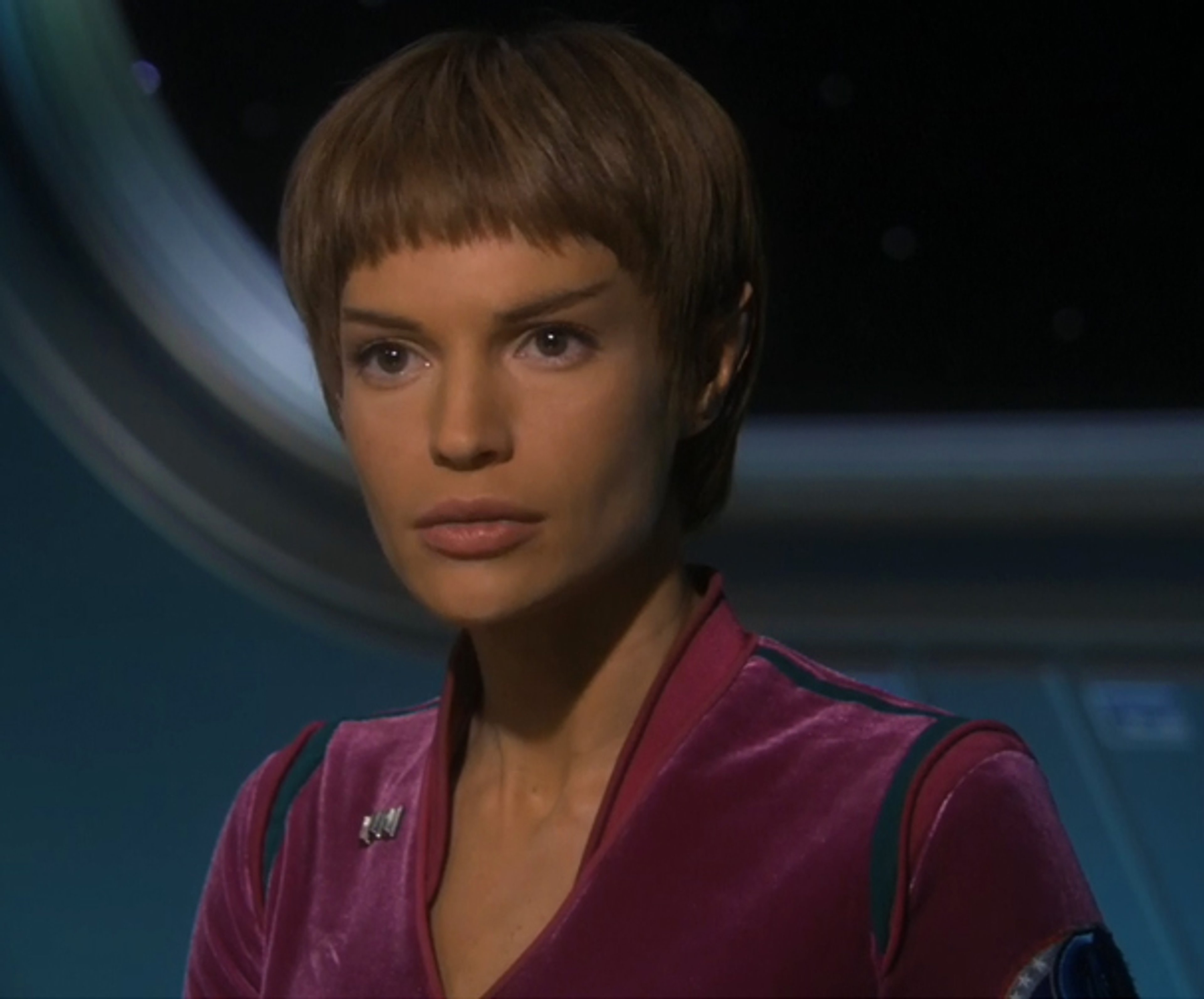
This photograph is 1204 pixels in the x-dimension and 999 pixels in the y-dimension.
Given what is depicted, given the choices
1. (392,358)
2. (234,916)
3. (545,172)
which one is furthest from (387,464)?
(234,916)

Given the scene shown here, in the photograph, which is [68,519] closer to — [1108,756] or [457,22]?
[457,22]

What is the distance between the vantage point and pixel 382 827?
1.01 m

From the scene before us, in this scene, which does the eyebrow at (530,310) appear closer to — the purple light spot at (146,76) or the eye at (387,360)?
the eye at (387,360)

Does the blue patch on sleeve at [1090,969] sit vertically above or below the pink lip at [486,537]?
below

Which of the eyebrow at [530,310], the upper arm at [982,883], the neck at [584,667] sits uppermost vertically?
the eyebrow at [530,310]

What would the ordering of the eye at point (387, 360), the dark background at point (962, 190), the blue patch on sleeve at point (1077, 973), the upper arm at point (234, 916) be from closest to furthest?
the blue patch on sleeve at point (1077, 973) < the eye at point (387, 360) < the upper arm at point (234, 916) < the dark background at point (962, 190)

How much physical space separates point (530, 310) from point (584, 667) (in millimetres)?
190

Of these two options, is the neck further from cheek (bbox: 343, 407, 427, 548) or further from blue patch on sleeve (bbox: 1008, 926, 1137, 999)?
blue patch on sleeve (bbox: 1008, 926, 1137, 999)


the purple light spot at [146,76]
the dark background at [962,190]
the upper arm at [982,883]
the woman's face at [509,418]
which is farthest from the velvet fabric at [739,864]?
the purple light spot at [146,76]

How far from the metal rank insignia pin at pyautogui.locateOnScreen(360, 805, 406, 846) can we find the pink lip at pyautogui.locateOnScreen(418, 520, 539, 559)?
190mm

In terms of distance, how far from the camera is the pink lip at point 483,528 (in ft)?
2.89

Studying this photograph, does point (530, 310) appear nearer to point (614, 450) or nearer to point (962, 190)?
point (614, 450)

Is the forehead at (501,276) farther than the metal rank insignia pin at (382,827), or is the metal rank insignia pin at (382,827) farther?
the metal rank insignia pin at (382,827)

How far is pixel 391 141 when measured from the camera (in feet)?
2.97
